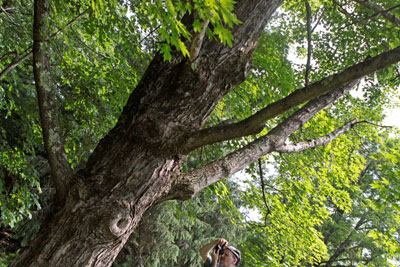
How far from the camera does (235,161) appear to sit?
244cm

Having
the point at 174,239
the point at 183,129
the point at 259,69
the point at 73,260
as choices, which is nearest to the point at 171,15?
the point at 183,129

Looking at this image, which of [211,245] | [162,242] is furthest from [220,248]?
[162,242]

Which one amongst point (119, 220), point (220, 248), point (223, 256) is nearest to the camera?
point (119, 220)

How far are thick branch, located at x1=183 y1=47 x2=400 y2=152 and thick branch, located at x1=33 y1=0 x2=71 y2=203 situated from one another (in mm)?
872

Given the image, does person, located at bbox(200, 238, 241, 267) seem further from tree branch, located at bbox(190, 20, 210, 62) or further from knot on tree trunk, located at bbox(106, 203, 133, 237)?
tree branch, located at bbox(190, 20, 210, 62)

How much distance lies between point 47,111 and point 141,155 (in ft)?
2.42

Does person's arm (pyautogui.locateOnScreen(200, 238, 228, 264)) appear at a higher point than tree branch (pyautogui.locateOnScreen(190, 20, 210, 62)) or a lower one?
lower

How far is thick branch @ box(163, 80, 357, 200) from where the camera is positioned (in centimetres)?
227

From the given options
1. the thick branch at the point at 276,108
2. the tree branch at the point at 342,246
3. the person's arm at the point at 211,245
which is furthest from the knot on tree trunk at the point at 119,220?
the tree branch at the point at 342,246

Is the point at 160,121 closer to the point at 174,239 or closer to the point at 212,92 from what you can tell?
the point at 212,92

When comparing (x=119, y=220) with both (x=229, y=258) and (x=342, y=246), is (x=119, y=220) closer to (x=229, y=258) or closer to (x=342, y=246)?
(x=229, y=258)

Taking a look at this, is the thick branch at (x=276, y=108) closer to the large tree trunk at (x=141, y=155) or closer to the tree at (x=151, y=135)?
the tree at (x=151, y=135)

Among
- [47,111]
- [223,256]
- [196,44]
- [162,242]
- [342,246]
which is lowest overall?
[47,111]

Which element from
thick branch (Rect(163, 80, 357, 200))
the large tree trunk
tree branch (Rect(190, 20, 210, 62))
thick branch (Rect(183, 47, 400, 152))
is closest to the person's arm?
thick branch (Rect(163, 80, 357, 200))
